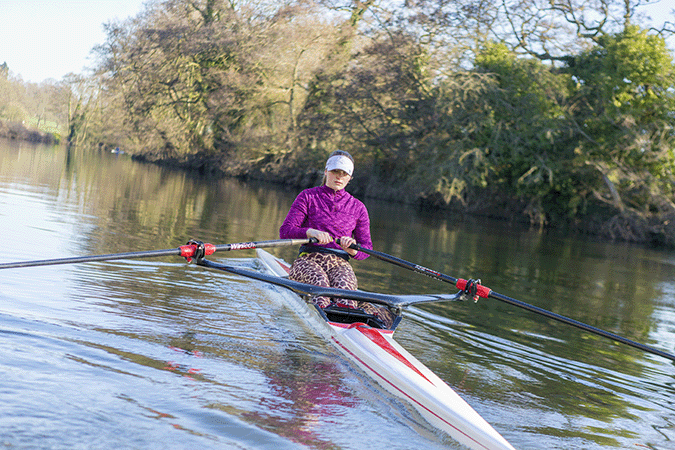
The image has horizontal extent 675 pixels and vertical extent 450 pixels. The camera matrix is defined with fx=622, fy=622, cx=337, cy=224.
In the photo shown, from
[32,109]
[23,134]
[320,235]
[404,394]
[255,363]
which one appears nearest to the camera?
[404,394]

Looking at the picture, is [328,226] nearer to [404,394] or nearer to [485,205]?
[404,394]

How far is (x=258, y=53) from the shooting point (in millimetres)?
29516

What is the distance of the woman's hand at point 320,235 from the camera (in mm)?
5133

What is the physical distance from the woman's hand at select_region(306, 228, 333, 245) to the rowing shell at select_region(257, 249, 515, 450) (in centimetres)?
59

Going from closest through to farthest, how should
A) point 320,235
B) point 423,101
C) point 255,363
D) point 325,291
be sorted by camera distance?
point 255,363
point 325,291
point 320,235
point 423,101

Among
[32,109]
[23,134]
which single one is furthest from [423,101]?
[32,109]

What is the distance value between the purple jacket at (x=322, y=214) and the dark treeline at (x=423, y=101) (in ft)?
60.5

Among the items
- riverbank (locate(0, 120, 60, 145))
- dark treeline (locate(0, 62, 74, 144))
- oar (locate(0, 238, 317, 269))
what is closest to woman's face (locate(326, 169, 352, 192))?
oar (locate(0, 238, 317, 269))

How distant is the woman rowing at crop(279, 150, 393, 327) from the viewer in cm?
526

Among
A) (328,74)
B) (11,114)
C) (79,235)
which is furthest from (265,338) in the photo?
(11,114)

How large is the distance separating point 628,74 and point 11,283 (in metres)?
21.8

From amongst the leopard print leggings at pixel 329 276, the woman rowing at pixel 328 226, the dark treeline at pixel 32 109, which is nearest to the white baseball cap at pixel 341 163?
the woman rowing at pixel 328 226

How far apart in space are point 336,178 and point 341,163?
5.7 inches

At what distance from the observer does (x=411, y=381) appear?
143 inches
